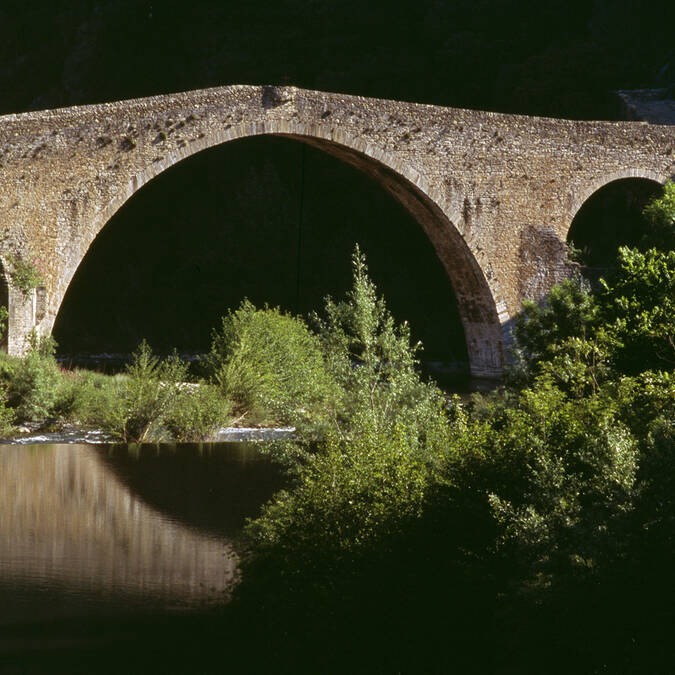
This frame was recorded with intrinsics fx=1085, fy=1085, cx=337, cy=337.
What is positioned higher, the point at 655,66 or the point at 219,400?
the point at 655,66

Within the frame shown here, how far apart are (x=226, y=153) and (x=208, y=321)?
4.68m

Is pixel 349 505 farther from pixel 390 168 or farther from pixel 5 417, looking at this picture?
pixel 390 168

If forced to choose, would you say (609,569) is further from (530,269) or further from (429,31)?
(429,31)

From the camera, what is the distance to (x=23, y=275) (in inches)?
635

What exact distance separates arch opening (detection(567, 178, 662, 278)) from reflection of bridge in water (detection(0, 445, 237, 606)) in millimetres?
12374

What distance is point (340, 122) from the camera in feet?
59.6

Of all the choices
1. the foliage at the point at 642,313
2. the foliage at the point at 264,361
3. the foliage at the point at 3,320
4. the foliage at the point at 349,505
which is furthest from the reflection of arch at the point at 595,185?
the foliage at the point at 349,505

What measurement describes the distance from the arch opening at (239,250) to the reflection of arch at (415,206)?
587cm

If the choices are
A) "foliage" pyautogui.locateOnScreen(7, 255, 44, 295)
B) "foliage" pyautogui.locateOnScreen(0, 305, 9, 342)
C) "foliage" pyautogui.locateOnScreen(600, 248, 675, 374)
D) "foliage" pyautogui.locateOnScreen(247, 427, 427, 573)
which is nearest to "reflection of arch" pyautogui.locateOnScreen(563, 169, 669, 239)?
"foliage" pyautogui.locateOnScreen(600, 248, 675, 374)

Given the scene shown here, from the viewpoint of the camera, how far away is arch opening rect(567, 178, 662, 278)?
22.8m

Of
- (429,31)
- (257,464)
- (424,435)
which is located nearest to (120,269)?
(429,31)

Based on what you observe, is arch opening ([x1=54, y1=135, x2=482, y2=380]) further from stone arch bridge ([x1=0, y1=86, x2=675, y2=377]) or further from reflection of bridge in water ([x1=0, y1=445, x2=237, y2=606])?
reflection of bridge in water ([x1=0, y1=445, x2=237, y2=606])

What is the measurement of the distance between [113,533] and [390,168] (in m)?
9.60

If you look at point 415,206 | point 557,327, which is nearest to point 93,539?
point 557,327
